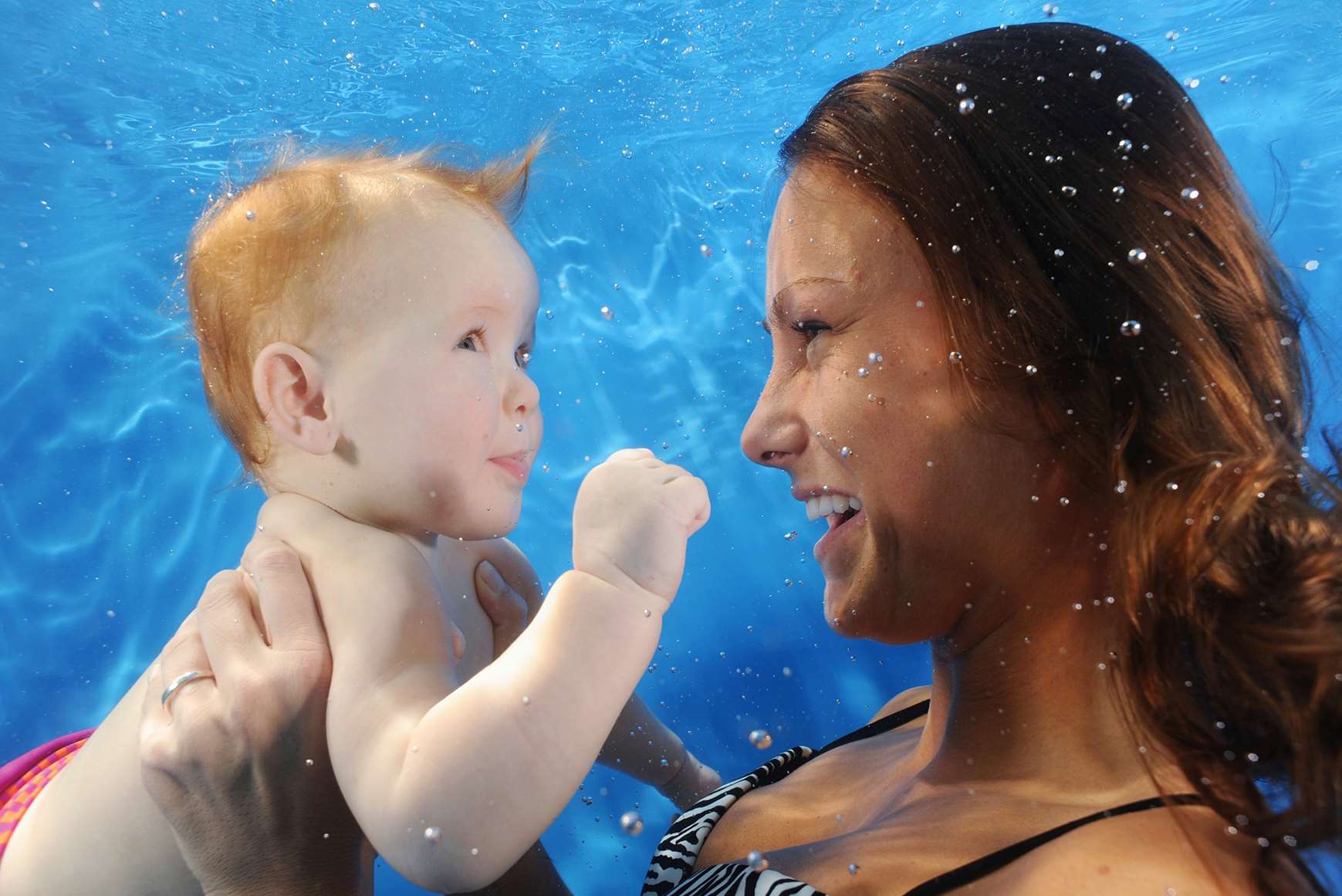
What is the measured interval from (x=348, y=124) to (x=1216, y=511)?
153 inches

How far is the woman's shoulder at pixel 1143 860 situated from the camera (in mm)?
905

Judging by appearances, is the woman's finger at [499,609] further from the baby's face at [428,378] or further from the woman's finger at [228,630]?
the woman's finger at [228,630]

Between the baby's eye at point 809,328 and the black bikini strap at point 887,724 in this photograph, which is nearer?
the baby's eye at point 809,328

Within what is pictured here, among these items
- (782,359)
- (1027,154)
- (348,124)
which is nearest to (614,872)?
(782,359)

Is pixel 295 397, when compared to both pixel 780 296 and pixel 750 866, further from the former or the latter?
pixel 750 866

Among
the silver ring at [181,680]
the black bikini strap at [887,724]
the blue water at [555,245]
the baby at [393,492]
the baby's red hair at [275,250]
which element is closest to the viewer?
the baby at [393,492]

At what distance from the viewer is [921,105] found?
119 centimetres

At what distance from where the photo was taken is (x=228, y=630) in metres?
1.26

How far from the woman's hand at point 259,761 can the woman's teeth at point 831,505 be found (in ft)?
2.70

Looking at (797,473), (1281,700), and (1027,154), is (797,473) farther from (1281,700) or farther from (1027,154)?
(1281,700)

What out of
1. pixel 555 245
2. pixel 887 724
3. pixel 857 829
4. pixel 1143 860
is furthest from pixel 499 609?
pixel 555 245

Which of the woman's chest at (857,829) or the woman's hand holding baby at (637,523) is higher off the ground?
the woman's hand holding baby at (637,523)

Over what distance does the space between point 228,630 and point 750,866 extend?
2.96 ft

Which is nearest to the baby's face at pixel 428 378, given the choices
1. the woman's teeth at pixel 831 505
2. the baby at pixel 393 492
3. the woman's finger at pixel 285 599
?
the baby at pixel 393 492
